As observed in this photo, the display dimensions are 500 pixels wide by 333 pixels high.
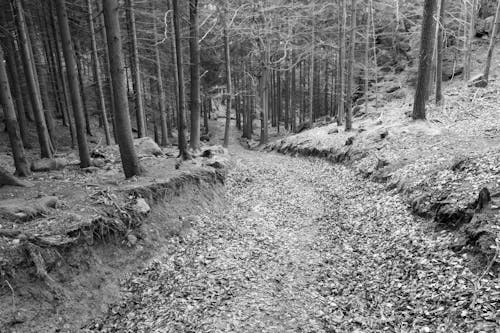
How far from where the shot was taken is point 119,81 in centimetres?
900

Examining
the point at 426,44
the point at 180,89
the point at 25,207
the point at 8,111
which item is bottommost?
the point at 25,207

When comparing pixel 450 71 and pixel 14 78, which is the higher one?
pixel 14 78

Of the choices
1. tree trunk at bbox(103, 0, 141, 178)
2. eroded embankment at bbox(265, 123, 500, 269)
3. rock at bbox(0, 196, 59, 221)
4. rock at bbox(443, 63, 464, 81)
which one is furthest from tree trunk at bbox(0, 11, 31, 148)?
rock at bbox(443, 63, 464, 81)

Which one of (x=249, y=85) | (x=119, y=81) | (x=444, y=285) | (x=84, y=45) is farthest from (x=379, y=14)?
(x=444, y=285)

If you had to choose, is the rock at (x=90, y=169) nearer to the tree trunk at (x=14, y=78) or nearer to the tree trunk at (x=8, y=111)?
the tree trunk at (x=8, y=111)

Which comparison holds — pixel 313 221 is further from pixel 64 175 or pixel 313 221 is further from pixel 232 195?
pixel 64 175

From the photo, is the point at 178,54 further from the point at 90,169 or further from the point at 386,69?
the point at 386,69

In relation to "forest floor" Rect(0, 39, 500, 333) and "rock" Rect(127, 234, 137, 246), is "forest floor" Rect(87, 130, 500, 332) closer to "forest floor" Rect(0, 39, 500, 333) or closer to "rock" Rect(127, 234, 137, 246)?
"forest floor" Rect(0, 39, 500, 333)

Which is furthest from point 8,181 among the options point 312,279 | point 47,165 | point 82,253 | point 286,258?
point 312,279

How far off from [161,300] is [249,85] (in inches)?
1274

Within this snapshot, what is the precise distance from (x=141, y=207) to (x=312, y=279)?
181 inches

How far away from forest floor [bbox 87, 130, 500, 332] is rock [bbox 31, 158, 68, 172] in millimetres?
6761

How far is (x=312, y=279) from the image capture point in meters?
6.54

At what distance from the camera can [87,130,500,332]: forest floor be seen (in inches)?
193
